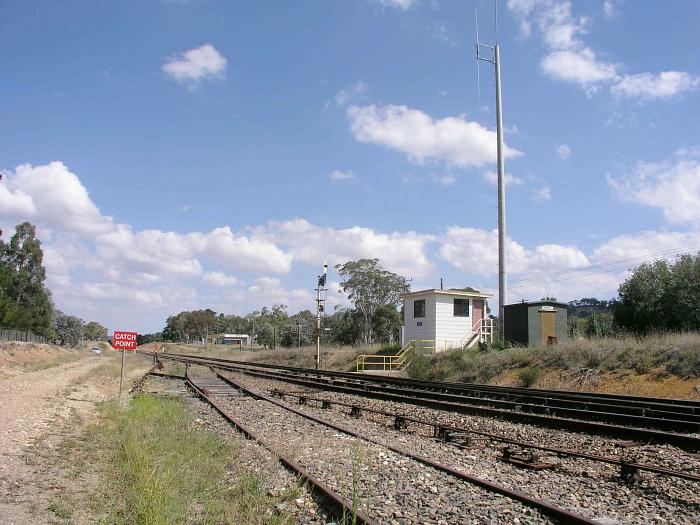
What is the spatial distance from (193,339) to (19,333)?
271 feet

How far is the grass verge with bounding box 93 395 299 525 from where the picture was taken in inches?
227

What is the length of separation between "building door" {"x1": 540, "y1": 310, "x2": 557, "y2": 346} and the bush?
9.69 metres

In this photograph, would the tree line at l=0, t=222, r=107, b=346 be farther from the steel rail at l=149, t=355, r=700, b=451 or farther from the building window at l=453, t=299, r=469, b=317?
the steel rail at l=149, t=355, r=700, b=451

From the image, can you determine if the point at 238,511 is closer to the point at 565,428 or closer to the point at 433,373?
the point at 565,428

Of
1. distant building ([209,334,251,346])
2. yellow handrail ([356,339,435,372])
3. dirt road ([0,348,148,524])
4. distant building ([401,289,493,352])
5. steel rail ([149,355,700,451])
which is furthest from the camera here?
distant building ([209,334,251,346])

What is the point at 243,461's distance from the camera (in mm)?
8477

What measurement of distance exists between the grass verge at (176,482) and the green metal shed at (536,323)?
24935 mm

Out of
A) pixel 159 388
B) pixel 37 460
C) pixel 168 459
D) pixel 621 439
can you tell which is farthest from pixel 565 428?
pixel 159 388

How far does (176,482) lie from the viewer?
6.98m

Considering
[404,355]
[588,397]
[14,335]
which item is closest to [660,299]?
[404,355]

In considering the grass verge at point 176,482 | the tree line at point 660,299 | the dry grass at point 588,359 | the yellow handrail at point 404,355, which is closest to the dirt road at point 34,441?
the grass verge at point 176,482

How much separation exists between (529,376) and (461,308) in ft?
53.3

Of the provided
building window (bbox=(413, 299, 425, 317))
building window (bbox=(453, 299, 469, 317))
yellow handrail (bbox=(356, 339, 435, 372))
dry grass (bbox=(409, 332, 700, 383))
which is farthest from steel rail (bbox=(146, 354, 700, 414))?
building window (bbox=(453, 299, 469, 317))

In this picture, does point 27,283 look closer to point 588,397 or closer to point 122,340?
point 122,340
